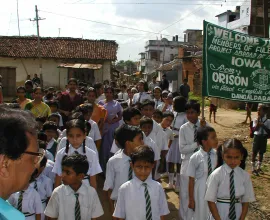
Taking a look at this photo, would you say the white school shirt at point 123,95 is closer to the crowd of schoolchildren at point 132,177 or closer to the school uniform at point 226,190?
the crowd of schoolchildren at point 132,177

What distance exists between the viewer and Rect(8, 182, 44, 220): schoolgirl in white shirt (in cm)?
325

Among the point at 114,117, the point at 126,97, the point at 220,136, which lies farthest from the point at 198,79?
the point at 114,117

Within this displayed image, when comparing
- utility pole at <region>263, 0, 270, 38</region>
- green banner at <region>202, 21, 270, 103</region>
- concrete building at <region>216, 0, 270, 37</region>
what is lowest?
green banner at <region>202, 21, 270, 103</region>

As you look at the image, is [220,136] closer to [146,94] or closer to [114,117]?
[146,94]

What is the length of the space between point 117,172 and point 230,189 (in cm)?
116

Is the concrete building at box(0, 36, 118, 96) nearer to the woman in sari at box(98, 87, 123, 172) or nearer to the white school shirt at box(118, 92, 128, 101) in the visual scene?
the white school shirt at box(118, 92, 128, 101)

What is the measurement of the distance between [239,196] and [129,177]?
110 cm

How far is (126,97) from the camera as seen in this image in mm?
10984

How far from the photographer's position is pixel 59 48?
83.6 feet

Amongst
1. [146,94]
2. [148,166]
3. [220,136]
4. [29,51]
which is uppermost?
[29,51]

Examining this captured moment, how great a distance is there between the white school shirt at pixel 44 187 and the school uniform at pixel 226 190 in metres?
1.58

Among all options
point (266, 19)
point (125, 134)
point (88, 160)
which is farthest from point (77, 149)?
point (266, 19)

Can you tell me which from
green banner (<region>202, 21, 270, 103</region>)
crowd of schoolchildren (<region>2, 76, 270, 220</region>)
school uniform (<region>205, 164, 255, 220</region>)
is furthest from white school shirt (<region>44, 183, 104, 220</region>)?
green banner (<region>202, 21, 270, 103</region>)

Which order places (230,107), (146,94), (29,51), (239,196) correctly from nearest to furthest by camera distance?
(239,196) < (146,94) < (230,107) < (29,51)
